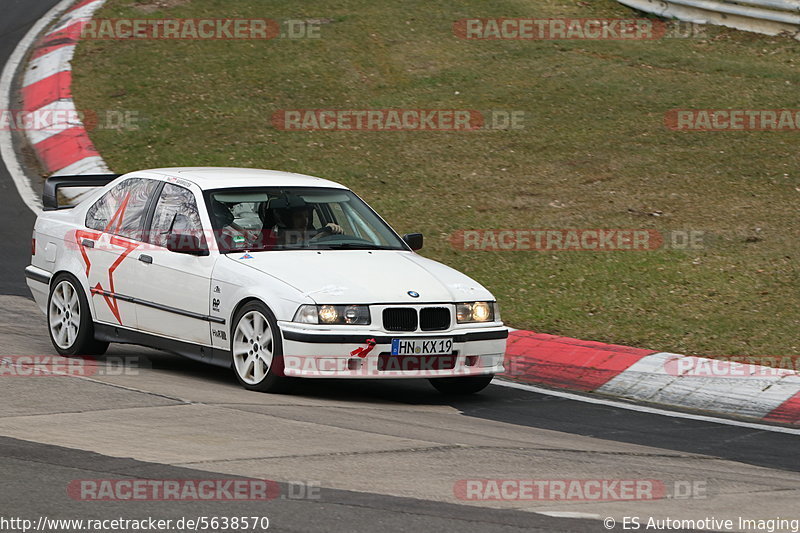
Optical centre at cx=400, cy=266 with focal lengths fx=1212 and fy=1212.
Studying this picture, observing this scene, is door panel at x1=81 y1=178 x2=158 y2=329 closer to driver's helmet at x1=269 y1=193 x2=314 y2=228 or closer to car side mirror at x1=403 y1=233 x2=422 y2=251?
driver's helmet at x1=269 y1=193 x2=314 y2=228

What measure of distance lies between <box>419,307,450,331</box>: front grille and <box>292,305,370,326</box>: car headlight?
408 mm

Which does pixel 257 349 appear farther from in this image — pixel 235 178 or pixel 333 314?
pixel 235 178

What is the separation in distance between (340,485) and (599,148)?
11398 mm

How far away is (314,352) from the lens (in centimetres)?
811

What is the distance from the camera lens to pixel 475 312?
28.5ft

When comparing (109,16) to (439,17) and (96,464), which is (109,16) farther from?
(96,464)

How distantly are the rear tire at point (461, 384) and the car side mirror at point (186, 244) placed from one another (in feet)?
6.42

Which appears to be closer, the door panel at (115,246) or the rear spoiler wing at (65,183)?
the door panel at (115,246)

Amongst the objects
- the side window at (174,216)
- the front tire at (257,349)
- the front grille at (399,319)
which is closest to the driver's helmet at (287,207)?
the side window at (174,216)

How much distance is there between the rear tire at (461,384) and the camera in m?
9.02

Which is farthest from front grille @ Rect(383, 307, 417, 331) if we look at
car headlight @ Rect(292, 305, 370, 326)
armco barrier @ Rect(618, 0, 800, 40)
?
armco barrier @ Rect(618, 0, 800, 40)

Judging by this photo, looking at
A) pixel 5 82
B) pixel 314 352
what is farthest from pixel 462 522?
pixel 5 82

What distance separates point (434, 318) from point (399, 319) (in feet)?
0.89

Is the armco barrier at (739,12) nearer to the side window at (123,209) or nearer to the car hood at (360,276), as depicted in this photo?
the car hood at (360,276)
